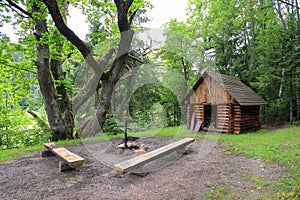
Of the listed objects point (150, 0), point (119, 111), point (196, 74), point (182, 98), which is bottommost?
point (119, 111)

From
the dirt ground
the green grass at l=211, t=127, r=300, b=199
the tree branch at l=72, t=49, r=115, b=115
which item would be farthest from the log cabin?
the tree branch at l=72, t=49, r=115, b=115

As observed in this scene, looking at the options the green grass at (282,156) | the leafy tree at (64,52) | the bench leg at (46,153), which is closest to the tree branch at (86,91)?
the leafy tree at (64,52)

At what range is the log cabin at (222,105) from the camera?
9.42 meters

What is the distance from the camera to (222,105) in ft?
32.3

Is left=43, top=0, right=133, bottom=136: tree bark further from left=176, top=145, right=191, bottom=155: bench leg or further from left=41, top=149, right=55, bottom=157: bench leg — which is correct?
left=176, top=145, right=191, bottom=155: bench leg

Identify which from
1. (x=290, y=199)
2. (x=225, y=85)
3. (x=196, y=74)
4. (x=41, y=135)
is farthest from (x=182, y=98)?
(x=290, y=199)

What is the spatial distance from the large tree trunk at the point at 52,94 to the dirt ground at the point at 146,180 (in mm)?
2697

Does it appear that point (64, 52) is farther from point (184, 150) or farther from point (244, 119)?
point (244, 119)

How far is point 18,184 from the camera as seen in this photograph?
11.6 ft

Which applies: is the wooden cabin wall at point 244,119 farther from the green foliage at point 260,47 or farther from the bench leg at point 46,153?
the bench leg at point 46,153

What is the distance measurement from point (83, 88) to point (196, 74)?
910cm

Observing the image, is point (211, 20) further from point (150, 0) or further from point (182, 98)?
point (150, 0)

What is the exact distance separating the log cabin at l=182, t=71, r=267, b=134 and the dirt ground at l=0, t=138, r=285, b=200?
489 centimetres

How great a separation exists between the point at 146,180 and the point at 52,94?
19.0ft
